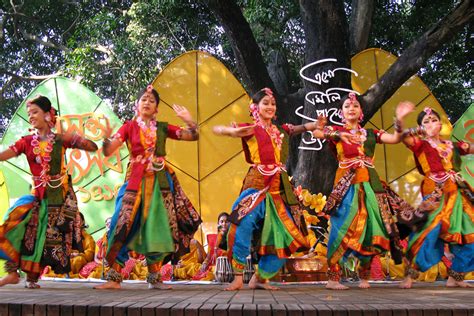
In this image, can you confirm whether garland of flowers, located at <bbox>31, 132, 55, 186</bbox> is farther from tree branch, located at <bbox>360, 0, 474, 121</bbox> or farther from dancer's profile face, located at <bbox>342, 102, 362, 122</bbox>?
tree branch, located at <bbox>360, 0, 474, 121</bbox>

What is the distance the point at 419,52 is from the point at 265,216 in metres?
4.21

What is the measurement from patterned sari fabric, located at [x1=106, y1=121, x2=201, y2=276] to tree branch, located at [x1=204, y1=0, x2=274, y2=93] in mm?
3766

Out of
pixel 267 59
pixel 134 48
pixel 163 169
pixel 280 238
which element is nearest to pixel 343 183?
pixel 280 238

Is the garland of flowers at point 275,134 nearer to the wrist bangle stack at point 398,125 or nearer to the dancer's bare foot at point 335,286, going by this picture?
the wrist bangle stack at point 398,125

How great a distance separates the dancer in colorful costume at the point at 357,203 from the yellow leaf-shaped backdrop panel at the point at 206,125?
12.1ft

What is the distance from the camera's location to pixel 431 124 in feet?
18.4

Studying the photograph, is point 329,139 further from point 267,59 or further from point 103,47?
point 103,47

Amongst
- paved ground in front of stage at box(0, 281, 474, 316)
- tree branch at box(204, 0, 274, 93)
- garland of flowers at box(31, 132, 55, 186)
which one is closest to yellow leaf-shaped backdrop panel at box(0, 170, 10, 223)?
tree branch at box(204, 0, 274, 93)

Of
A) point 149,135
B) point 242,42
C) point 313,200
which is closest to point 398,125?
point 149,135

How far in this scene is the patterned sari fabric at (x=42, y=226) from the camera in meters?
4.90

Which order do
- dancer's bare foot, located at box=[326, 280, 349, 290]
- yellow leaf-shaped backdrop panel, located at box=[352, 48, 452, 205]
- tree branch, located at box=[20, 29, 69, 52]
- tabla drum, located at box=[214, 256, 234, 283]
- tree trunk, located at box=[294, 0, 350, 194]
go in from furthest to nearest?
1. tree branch, located at box=[20, 29, 69, 52]
2. yellow leaf-shaped backdrop panel, located at box=[352, 48, 452, 205]
3. tree trunk, located at box=[294, 0, 350, 194]
4. tabla drum, located at box=[214, 256, 234, 283]
5. dancer's bare foot, located at box=[326, 280, 349, 290]

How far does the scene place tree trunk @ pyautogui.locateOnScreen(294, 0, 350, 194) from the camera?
8.25 meters

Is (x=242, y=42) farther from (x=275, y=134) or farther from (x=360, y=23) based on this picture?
(x=275, y=134)

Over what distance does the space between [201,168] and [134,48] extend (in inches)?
166
